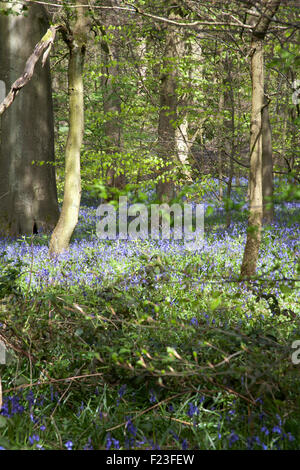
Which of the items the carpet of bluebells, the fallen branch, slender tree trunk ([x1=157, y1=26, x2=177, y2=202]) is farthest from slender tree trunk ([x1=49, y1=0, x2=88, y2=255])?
slender tree trunk ([x1=157, y1=26, x2=177, y2=202])

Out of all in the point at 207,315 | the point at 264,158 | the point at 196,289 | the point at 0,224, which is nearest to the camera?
the point at 207,315

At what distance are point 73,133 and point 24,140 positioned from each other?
10.4 ft

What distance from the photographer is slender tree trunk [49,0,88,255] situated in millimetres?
6977

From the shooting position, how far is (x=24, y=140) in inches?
388

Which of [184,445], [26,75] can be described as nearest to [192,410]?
[184,445]

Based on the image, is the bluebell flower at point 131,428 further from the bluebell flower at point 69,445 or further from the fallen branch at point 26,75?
the fallen branch at point 26,75

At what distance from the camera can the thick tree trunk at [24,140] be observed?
972 centimetres

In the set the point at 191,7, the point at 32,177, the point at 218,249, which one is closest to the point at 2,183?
the point at 32,177

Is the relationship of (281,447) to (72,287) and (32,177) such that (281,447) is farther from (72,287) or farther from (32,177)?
(32,177)

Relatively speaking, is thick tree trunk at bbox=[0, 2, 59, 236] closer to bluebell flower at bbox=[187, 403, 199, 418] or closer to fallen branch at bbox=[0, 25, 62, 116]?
fallen branch at bbox=[0, 25, 62, 116]

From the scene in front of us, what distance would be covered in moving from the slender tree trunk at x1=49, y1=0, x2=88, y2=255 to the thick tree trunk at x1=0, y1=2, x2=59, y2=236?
2.61 m

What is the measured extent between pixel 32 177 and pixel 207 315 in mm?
6791

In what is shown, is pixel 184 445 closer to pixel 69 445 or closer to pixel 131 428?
pixel 131 428

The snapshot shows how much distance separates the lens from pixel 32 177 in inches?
391
